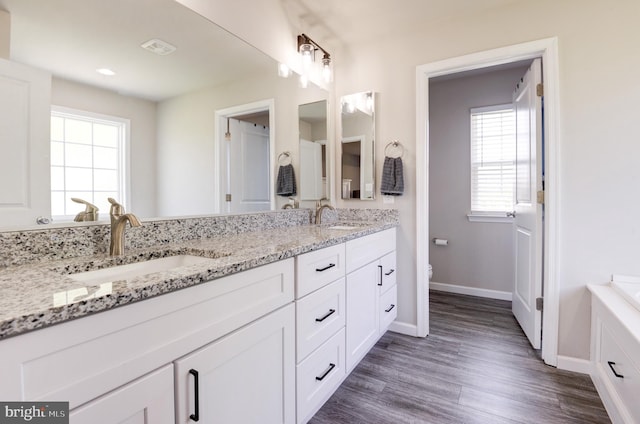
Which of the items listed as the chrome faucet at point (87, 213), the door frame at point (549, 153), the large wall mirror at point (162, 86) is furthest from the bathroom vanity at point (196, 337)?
the door frame at point (549, 153)

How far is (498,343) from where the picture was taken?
2.36 meters

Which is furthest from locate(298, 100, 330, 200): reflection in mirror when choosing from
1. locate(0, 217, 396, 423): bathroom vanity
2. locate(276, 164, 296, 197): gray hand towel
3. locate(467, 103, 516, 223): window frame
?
locate(467, 103, 516, 223): window frame

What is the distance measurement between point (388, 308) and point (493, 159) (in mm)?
2187

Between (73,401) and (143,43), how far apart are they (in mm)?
1330

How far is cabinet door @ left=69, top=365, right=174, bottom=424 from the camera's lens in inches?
26.0

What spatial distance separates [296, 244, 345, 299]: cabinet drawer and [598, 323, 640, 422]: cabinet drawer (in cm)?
134

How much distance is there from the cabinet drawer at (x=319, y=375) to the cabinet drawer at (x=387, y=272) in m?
0.64

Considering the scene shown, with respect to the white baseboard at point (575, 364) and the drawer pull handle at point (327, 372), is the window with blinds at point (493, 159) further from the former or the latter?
the drawer pull handle at point (327, 372)

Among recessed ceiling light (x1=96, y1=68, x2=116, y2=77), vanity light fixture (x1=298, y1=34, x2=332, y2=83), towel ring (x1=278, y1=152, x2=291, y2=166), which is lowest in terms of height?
towel ring (x1=278, y1=152, x2=291, y2=166)

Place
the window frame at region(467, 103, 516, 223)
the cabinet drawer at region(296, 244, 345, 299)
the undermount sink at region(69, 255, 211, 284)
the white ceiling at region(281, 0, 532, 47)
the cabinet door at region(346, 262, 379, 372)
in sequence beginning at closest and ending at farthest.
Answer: the undermount sink at region(69, 255, 211, 284) < the cabinet drawer at region(296, 244, 345, 299) < the cabinet door at region(346, 262, 379, 372) < the white ceiling at region(281, 0, 532, 47) < the window frame at region(467, 103, 516, 223)

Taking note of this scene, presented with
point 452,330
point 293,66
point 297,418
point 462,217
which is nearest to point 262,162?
point 293,66

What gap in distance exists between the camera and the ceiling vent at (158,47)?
1346 mm

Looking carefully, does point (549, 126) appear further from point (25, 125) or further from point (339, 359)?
point (25, 125)

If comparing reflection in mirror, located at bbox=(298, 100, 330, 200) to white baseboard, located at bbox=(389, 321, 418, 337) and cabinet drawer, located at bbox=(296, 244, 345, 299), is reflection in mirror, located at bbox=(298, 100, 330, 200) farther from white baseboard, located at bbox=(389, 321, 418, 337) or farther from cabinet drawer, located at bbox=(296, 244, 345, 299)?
white baseboard, located at bbox=(389, 321, 418, 337)
